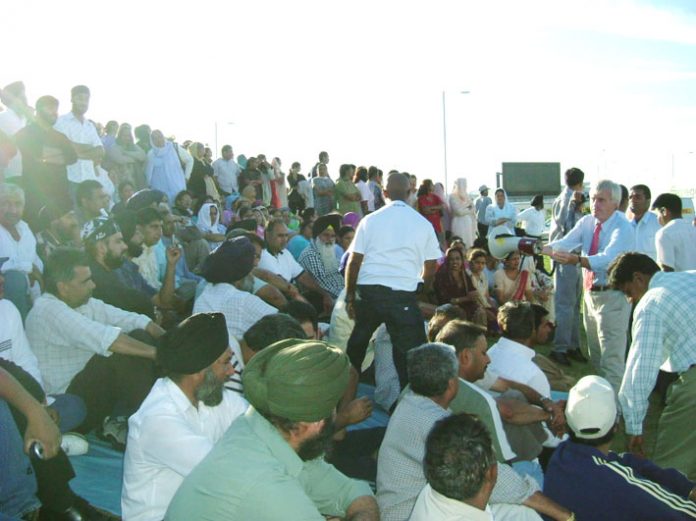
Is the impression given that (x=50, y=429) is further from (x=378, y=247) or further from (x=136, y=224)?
(x=136, y=224)

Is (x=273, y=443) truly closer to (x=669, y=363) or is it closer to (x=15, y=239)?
(x=669, y=363)

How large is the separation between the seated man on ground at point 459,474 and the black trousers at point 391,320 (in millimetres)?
3054

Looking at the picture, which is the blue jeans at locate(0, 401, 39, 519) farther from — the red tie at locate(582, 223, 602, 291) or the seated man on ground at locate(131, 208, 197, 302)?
the red tie at locate(582, 223, 602, 291)

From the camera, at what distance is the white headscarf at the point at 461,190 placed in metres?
14.2

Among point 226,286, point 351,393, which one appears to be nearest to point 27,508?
point 226,286

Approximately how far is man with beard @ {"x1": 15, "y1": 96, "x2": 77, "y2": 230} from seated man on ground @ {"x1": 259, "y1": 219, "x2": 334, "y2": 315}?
6.83 ft

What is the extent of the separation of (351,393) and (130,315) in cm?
167

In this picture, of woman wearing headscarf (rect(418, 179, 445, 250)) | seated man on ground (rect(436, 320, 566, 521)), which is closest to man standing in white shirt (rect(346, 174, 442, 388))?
seated man on ground (rect(436, 320, 566, 521))

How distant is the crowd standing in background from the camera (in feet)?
8.12

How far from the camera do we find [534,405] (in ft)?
14.5

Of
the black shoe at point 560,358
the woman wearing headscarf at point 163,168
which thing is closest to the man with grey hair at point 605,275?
the black shoe at point 560,358

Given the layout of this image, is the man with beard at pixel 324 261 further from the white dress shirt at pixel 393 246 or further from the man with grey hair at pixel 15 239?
the man with grey hair at pixel 15 239

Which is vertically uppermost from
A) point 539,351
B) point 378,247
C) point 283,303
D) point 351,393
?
point 378,247

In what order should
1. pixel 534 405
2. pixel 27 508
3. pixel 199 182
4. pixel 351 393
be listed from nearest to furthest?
pixel 27 508 < pixel 534 405 < pixel 351 393 < pixel 199 182
